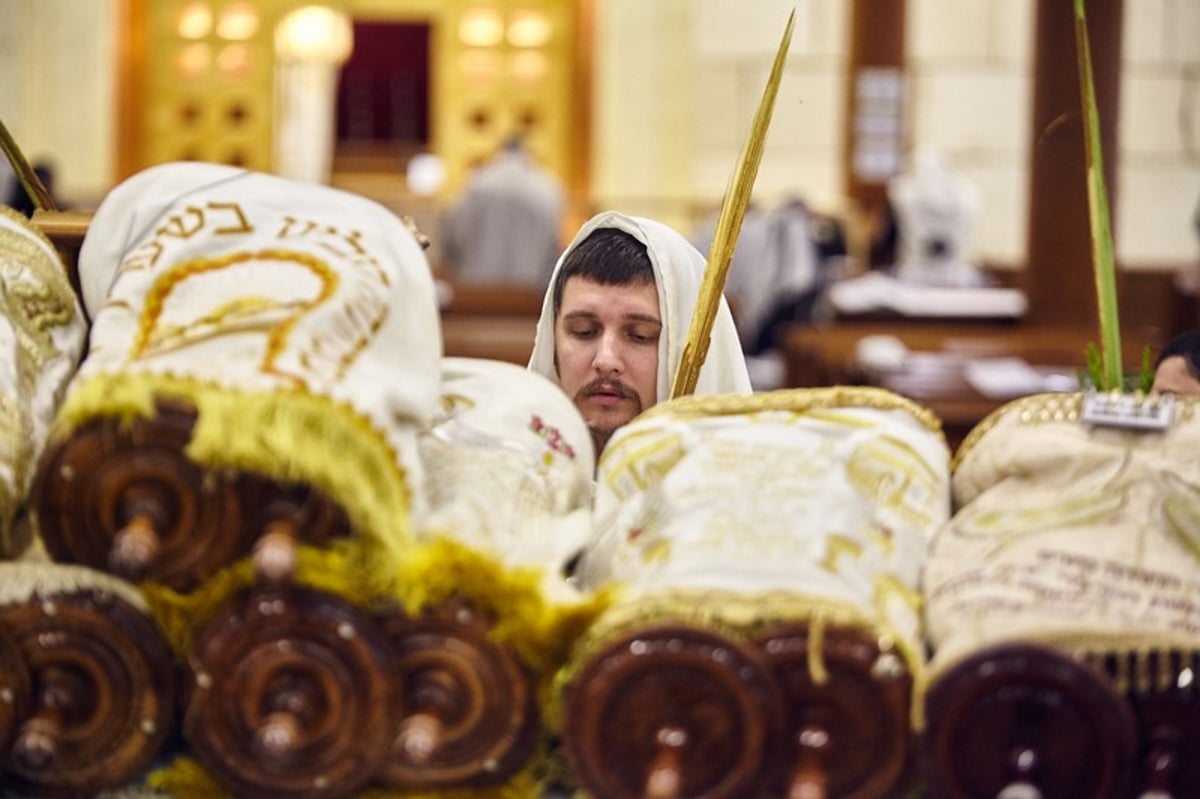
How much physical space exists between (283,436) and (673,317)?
36.3 inches

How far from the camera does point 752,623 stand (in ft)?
5.90

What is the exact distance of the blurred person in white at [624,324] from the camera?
8.51ft

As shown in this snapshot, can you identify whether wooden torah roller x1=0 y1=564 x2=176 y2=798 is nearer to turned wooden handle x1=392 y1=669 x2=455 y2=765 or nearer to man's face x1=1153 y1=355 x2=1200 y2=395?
turned wooden handle x1=392 y1=669 x2=455 y2=765

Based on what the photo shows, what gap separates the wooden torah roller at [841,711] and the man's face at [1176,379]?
3.42 feet

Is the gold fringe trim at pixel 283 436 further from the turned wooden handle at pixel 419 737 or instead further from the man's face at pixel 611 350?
the man's face at pixel 611 350

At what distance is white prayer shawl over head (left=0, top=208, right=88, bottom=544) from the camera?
6.38 ft

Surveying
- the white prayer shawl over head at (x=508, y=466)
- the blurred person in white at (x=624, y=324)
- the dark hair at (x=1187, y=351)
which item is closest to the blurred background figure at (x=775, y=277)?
the dark hair at (x=1187, y=351)

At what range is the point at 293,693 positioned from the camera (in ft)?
5.99

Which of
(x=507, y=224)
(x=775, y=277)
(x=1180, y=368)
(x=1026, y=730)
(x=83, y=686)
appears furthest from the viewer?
(x=507, y=224)

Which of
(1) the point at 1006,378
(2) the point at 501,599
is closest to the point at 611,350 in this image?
(2) the point at 501,599

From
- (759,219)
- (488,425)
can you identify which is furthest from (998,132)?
(488,425)

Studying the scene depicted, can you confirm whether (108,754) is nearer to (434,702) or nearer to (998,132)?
(434,702)

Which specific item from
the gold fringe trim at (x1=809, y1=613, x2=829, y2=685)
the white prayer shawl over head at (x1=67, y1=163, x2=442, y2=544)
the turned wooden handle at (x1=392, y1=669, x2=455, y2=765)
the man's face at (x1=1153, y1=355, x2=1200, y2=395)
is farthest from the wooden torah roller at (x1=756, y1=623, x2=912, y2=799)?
the man's face at (x1=1153, y1=355, x2=1200, y2=395)

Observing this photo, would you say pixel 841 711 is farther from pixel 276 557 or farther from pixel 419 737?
pixel 276 557
